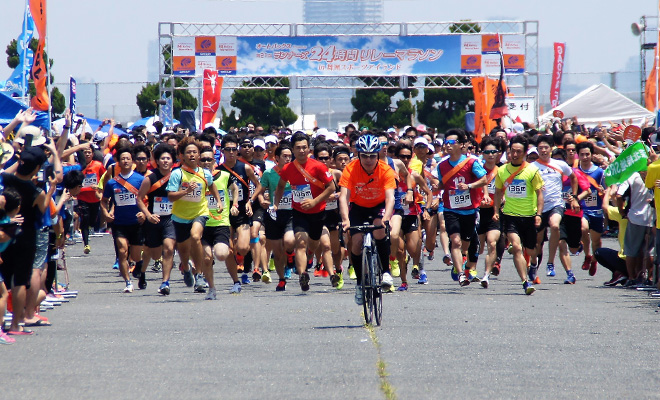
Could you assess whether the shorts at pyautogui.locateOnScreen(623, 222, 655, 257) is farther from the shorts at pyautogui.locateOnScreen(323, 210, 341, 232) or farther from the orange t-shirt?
Result: the orange t-shirt

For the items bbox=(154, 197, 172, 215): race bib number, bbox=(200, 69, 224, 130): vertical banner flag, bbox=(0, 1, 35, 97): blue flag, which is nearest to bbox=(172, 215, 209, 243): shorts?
bbox=(154, 197, 172, 215): race bib number

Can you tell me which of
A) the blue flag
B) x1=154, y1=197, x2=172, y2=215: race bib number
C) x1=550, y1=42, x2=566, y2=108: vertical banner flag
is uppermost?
x1=550, y1=42, x2=566, y2=108: vertical banner flag

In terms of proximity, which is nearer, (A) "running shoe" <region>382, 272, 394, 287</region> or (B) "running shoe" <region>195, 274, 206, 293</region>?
(A) "running shoe" <region>382, 272, 394, 287</region>

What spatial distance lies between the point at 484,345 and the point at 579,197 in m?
7.69

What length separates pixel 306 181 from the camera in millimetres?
13805

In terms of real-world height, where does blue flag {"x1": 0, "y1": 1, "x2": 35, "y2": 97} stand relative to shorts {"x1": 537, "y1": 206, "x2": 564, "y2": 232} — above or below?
above

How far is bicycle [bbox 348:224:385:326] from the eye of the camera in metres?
10.0

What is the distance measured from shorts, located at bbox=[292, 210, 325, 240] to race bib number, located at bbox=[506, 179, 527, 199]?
2.40 metres

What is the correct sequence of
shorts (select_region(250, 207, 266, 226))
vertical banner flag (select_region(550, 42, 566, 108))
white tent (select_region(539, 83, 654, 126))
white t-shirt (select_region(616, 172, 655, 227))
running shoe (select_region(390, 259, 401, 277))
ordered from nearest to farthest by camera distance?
1. white t-shirt (select_region(616, 172, 655, 227))
2. shorts (select_region(250, 207, 266, 226))
3. running shoe (select_region(390, 259, 401, 277))
4. white tent (select_region(539, 83, 654, 126))
5. vertical banner flag (select_region(550, 42, 566, 108))

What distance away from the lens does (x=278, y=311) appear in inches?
458

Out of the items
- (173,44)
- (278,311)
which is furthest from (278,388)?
(173,44)

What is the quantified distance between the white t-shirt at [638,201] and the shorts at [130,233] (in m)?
6.24

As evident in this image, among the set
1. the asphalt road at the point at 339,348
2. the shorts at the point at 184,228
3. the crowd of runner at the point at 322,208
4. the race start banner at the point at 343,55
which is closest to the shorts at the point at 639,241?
the crowd of runner at the point at 322,208

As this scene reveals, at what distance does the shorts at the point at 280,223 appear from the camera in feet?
47.7
